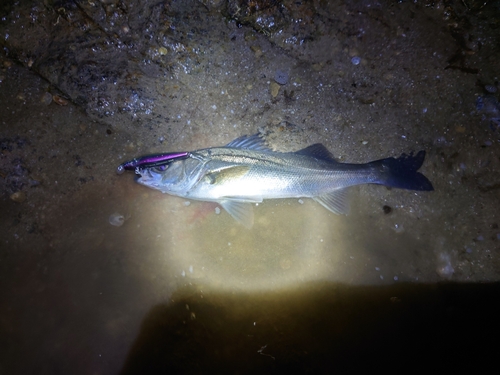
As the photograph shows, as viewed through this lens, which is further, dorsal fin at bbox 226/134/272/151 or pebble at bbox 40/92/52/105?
dorsal fin at bbox 226/134/272/151

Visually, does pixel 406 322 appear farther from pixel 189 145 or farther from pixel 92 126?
pixel 92 126

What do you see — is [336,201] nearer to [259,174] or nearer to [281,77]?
[259,174]

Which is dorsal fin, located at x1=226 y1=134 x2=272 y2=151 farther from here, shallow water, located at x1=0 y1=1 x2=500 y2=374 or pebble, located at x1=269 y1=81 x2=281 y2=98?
pebble, located at x1=269 y1=81 x2=281 y2=98

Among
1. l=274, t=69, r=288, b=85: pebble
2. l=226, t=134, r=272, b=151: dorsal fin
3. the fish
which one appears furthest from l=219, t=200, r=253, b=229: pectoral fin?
l=274, t=69, r=288, b=85: pebble

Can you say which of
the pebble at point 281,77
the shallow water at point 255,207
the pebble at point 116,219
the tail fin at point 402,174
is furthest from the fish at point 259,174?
the pebble at point 281,77

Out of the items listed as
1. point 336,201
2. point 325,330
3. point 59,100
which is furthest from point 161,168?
point 325,330

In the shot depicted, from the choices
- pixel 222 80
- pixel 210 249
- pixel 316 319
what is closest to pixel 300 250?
pixel 316 319

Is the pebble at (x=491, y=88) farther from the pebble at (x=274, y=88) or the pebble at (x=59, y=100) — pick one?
the pebble at (x=59, y=100)
